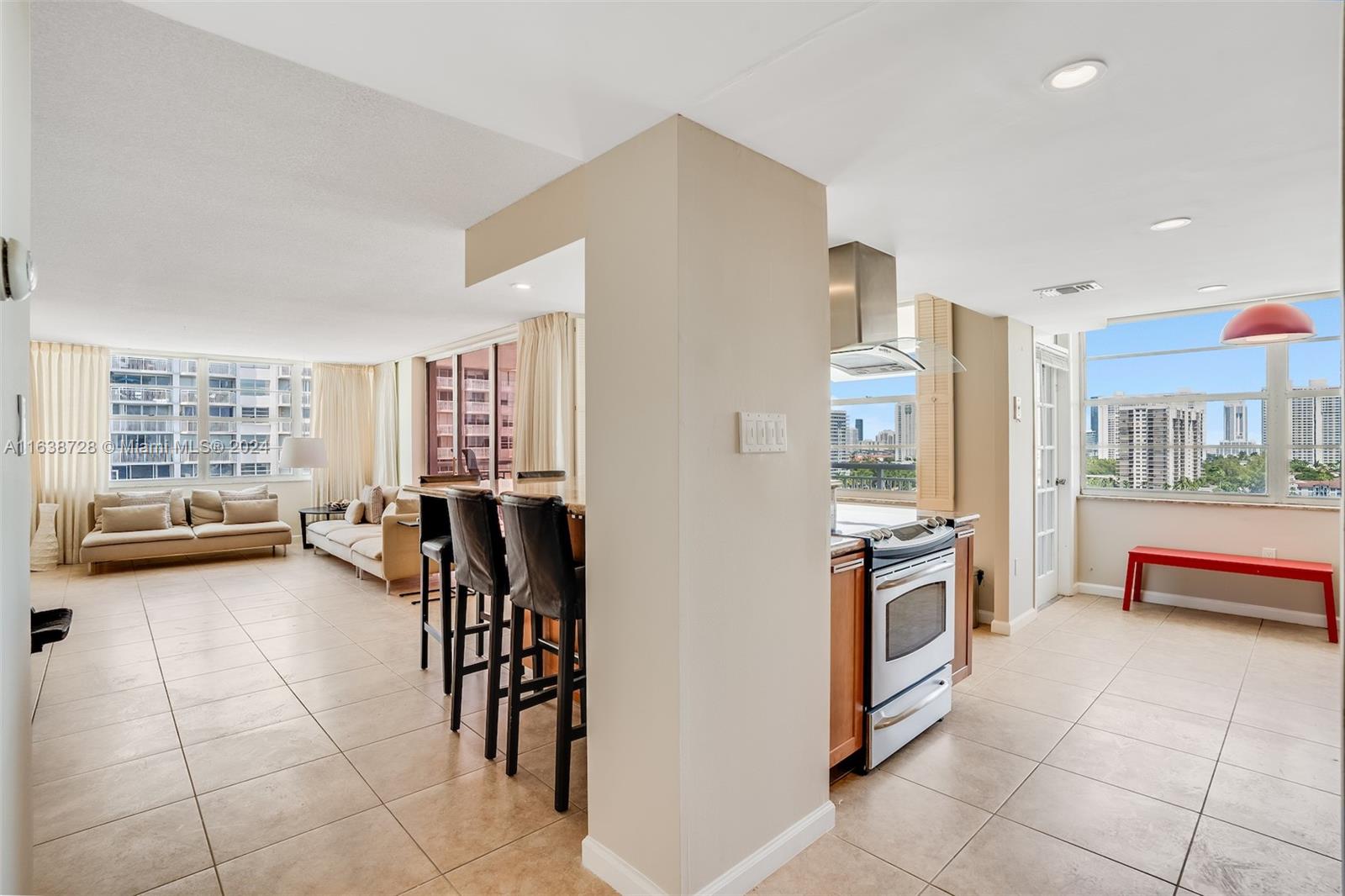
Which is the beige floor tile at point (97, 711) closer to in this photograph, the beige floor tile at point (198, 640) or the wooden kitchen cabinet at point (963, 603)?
the beige floor tile at point (198, 640)

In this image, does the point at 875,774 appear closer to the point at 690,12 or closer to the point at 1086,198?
the point at 1086,198

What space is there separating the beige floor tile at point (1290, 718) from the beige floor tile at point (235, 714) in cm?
467

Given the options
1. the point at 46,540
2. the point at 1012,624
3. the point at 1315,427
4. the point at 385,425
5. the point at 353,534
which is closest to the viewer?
the point at 1012,624

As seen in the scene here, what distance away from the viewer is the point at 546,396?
5.19 metres

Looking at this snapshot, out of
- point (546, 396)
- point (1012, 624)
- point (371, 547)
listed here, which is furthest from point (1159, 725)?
point (371, 547)

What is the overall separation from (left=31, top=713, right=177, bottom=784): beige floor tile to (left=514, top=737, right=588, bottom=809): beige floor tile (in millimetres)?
1600

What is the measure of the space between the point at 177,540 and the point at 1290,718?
359 inches

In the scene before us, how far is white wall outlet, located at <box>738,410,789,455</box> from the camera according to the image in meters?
1.99

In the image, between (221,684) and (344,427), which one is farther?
(344,427)

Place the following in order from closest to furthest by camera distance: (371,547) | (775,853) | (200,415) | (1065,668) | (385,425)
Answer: (775,853), (1065,668), (371,547), (200,415), (385,425)

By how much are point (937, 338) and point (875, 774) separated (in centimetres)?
325

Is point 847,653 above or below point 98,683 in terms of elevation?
above

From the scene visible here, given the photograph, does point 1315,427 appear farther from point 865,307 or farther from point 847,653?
point 847,653

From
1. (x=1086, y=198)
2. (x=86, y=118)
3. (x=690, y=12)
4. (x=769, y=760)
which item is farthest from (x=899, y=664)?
(x=86, y=118)
